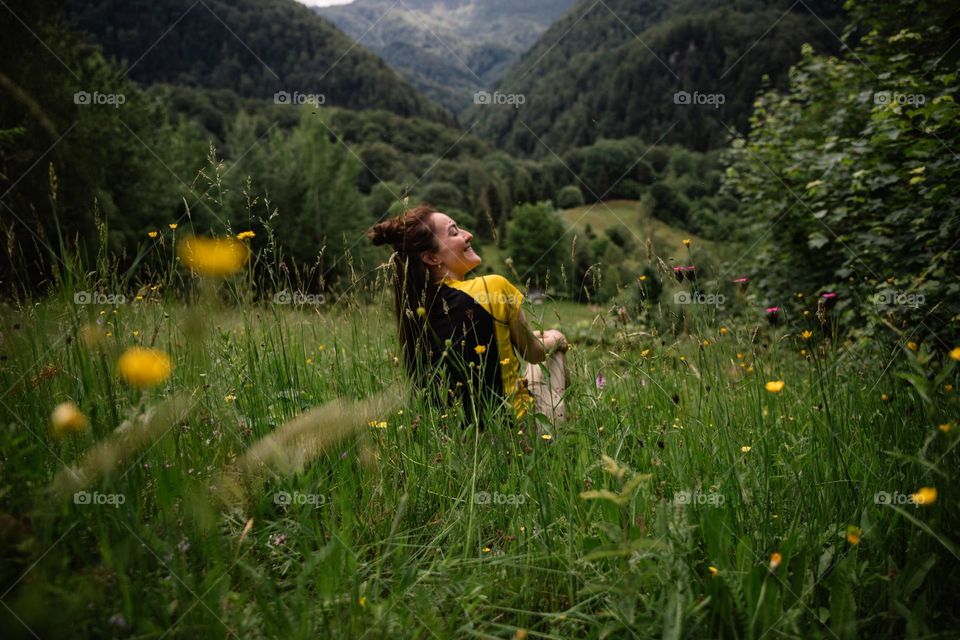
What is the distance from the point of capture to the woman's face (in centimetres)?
310

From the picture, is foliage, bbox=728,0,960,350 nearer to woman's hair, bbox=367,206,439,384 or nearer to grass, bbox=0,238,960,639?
grass, bbox=0,238,960,639

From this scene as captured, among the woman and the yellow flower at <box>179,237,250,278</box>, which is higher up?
the yellow flower at <box>179,237,250,278</box>

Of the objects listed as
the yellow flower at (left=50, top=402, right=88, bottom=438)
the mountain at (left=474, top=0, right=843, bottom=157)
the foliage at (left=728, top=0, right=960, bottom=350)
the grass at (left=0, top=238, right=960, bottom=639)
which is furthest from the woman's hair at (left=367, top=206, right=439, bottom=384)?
the mountain at (left=474, top=0, right=843, bottom=157)

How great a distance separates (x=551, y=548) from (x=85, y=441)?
4.53 ft

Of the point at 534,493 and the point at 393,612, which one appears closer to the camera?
the point at 393,612

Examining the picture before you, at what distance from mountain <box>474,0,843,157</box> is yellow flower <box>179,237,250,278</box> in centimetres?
3438

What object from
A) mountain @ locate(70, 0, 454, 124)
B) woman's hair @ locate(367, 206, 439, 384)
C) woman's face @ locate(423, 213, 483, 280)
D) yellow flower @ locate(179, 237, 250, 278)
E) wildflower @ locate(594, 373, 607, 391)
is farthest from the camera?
mountain @ locate(70, 0, 454, 124)

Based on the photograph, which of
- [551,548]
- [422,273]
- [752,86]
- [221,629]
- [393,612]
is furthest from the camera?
[752,86]

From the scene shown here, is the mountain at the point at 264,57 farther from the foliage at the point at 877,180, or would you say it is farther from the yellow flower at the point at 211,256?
the yellow flower at the point at 211,256

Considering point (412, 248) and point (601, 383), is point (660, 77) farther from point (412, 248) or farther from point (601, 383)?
point (601, 383)

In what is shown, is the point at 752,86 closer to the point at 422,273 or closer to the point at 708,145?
the point at 708,145

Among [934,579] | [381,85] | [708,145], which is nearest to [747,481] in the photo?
[934,579]


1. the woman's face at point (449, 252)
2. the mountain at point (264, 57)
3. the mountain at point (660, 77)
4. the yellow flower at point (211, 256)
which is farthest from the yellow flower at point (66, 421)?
the mountain at point (264, 57)

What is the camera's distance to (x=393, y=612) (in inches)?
49.5
